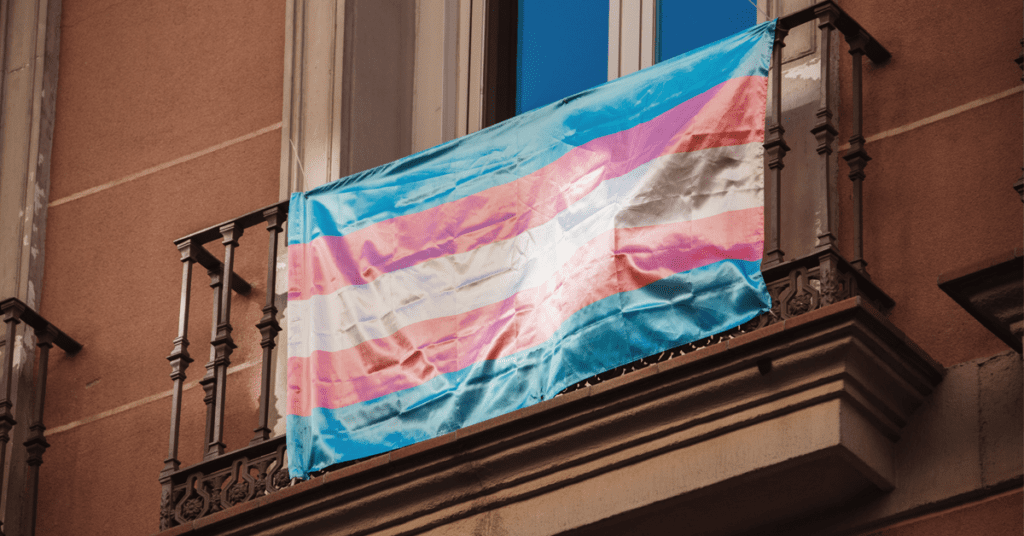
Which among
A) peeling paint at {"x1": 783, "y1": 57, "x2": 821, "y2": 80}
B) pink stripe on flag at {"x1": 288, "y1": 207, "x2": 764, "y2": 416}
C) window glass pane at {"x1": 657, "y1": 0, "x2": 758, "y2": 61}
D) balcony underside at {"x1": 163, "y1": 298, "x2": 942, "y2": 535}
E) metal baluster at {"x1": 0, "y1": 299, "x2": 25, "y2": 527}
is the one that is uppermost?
window glass pane at {"x1": 657, "y1": 0, "x2": 758, "y2": 61}

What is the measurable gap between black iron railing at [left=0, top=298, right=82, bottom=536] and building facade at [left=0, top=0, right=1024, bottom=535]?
5cm

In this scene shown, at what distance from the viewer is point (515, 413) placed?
639 centimetres

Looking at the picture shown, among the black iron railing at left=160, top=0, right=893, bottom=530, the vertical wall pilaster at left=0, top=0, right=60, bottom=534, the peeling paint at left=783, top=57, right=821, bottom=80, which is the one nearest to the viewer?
the black iron railing at left=160, top=0, right=893, bottom=530

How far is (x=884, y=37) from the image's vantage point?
6879mm

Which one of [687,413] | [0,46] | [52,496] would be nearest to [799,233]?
[687,413]

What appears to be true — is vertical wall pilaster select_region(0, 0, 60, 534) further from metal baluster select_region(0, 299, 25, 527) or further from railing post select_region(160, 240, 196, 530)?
railing post select_region(160, 240, 196, 530)

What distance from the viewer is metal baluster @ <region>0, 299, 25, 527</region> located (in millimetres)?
7895

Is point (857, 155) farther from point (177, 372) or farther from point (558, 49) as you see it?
point (177, 372)

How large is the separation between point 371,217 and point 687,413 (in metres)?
1.73

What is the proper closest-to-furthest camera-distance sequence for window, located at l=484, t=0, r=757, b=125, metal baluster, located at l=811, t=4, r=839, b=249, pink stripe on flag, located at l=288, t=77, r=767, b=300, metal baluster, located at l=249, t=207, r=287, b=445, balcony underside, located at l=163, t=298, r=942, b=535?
1. balcony underside, located at l=163, t=298, r=942, b=535
2. metal baluster, located at l=811, t=4, r=839, b=249
3. pink stripe on flag, located at l=288, t=77, r=767, b=300
4. metal baluster, located at l=249, t=207, r=287, b=445
5. window, located at l=484, t=0, r=757, b=125

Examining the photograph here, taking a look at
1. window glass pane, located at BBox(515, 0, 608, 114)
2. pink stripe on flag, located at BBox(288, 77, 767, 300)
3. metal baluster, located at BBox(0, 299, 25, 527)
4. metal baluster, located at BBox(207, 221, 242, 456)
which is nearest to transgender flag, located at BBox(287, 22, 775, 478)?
pink stripe on flag, located at BBox(288, 77, 767, 300)

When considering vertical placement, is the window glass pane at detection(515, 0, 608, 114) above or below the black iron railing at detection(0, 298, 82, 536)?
above

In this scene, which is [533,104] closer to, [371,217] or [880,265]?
[371,217]

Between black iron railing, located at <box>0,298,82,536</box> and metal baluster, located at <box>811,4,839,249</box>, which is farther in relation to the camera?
black iron railing, located at <box>0,298,82,536</box>
